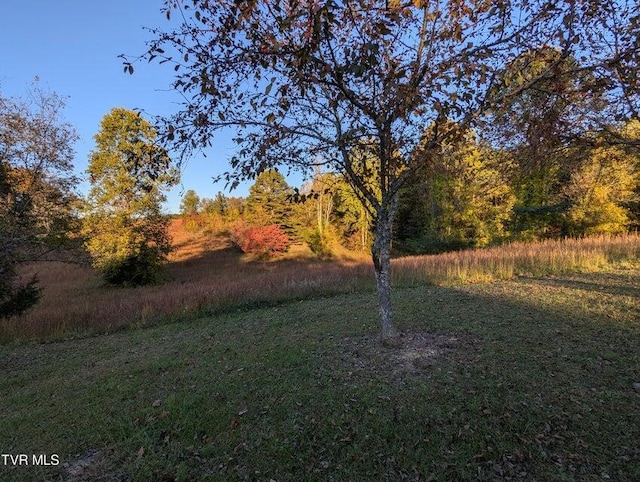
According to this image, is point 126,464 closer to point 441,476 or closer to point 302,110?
point 441,476

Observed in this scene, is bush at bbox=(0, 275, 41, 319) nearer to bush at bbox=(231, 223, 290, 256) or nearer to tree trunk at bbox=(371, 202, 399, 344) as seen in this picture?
tree trunk at bbox=(371, 202, 399, 344)

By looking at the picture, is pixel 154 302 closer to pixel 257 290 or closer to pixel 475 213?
pixel 257 290

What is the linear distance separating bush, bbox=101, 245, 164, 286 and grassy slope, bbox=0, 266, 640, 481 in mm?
11485

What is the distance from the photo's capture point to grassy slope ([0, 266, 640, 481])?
2.47m

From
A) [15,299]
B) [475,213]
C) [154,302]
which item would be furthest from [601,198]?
[15,299]

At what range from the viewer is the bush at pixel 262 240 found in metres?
23.9

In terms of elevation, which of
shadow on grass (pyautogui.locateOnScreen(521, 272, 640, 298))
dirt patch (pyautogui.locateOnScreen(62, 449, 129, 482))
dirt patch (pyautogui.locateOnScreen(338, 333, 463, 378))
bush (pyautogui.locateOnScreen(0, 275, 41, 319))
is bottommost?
shadow on grass (pyautogui.locateOnScreen(521, 272, 640, 298))

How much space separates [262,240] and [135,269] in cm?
865

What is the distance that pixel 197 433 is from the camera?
Result: 292 cm

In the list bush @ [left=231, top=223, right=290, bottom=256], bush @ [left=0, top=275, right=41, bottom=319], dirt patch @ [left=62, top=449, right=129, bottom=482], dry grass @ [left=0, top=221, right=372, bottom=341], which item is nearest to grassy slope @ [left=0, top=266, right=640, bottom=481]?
dirt patch @ [left=62, top=449, right=129, bottom=482]

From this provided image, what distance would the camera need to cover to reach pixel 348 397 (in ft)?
10.5

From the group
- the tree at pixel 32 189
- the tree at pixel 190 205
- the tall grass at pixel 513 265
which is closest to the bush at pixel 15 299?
the tree at pixel 32 189

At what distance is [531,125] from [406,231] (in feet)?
89.6

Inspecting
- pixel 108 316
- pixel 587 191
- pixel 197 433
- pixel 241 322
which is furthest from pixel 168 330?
pixel 587 191
